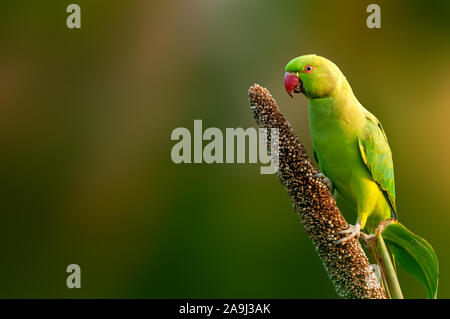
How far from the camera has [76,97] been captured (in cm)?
374

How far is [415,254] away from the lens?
1.79 m

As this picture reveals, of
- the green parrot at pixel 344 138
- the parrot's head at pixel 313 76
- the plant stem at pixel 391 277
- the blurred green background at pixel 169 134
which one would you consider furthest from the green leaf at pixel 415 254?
the blurred green background at pixel 169 134

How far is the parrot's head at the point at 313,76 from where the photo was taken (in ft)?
7.34

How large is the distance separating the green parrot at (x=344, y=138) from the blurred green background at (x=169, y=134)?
113 cm

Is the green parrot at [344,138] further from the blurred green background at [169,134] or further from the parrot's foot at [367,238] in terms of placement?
the blurred green background at [169,134]

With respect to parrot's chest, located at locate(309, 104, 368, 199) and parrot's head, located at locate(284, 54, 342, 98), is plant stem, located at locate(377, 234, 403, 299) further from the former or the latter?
parrot's head, located at locate(284, 54, 342, 98)

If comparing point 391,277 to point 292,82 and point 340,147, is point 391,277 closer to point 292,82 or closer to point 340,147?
point 340,147

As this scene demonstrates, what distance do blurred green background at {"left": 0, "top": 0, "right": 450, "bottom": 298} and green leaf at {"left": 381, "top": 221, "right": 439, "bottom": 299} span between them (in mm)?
1579

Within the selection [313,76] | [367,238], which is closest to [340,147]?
[313,76]

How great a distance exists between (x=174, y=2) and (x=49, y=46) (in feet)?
3.39

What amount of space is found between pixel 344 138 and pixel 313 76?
33 centimetres

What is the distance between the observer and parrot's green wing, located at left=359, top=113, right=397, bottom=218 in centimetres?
230

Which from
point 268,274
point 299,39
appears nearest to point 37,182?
point 268,274

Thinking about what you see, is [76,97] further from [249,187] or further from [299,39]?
[299,39]
